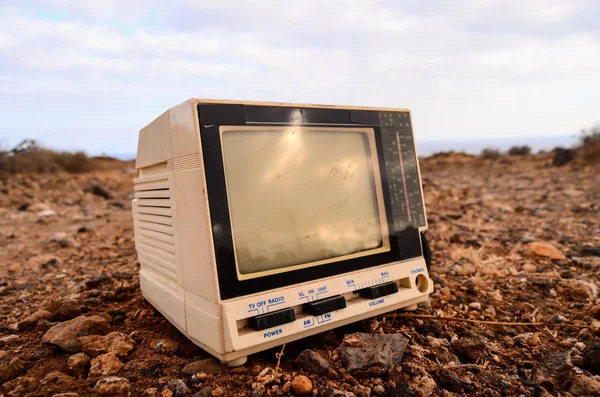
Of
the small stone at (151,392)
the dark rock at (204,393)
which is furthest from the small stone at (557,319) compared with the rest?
the small stone at (151,392)

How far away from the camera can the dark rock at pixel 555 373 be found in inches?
58.1

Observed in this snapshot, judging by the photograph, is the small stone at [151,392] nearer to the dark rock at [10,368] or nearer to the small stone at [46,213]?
the dark rock at [10,368]

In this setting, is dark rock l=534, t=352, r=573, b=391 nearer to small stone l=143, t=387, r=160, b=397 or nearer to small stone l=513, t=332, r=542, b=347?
small stone l=513, t=332, r=542, b=347

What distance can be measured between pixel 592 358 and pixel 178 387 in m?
1.42

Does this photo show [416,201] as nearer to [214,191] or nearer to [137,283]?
[214,191]

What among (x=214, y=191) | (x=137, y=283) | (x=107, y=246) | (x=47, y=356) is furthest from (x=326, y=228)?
(x=107, y=246)

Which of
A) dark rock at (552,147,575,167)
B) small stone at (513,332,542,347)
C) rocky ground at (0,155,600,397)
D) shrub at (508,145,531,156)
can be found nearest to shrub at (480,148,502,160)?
shrub at (508,145,531,156)

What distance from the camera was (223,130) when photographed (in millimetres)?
1467

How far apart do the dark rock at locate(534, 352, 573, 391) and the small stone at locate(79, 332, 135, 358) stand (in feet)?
4.74

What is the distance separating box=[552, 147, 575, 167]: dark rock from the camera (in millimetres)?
9344

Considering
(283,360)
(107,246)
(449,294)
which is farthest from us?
(107,246)

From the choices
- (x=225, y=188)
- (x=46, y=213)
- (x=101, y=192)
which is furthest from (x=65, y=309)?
(x=101, y=192)

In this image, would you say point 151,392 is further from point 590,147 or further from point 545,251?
point 590,147

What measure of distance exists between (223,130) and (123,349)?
884 millimetres
